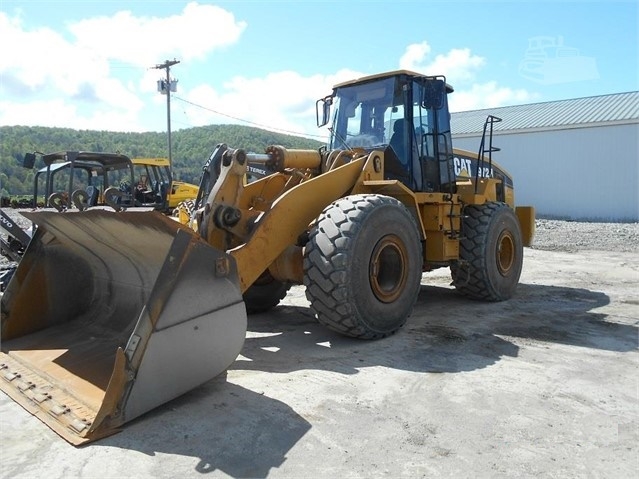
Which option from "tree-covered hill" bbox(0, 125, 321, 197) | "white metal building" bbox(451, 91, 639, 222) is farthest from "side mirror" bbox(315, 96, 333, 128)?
"tree-covered hill" bbox(0, 125, 321, 197)

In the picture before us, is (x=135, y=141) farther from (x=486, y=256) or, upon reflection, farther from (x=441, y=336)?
(x=441, y=336)

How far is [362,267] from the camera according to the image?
4.62m

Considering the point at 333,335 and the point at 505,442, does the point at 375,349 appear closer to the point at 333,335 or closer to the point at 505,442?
the point at 333,335

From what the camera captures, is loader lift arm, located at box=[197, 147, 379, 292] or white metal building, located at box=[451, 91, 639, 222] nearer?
loader lift arm, located at box=[197, 147, 379, 292]

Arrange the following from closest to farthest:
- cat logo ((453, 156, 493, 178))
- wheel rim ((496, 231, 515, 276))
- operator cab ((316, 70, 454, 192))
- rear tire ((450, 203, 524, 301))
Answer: operator cab ((316, 70, 454, 192)), rear tire ((450, 203, 524, 301)), wheel rim ((496, 231, 515, 276)), cat logo ((453, 156, 493, 178))

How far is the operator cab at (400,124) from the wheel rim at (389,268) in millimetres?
1353

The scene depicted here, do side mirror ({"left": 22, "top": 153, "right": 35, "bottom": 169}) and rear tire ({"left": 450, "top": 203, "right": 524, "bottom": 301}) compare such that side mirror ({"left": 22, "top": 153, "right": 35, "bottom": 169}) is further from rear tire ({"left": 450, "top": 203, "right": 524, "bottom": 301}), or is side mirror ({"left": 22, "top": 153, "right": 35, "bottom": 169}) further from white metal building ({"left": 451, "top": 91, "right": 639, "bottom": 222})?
white metal building ({"left": 451, "top": 91, "right": 639, "bottom": 222})

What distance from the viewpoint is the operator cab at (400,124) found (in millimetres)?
6203

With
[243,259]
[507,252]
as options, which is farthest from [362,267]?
[507,252]

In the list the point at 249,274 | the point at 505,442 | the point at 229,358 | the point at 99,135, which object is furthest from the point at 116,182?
the point at 99,135

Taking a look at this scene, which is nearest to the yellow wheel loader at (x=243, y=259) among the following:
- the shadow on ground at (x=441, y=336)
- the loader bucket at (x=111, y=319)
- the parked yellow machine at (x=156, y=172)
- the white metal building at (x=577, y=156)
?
the loader bucket at (x=111, y=319)

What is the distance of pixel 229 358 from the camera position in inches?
142

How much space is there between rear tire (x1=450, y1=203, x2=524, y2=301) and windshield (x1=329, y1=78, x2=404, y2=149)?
1.56 metres

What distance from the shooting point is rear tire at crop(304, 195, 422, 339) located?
448 cm
